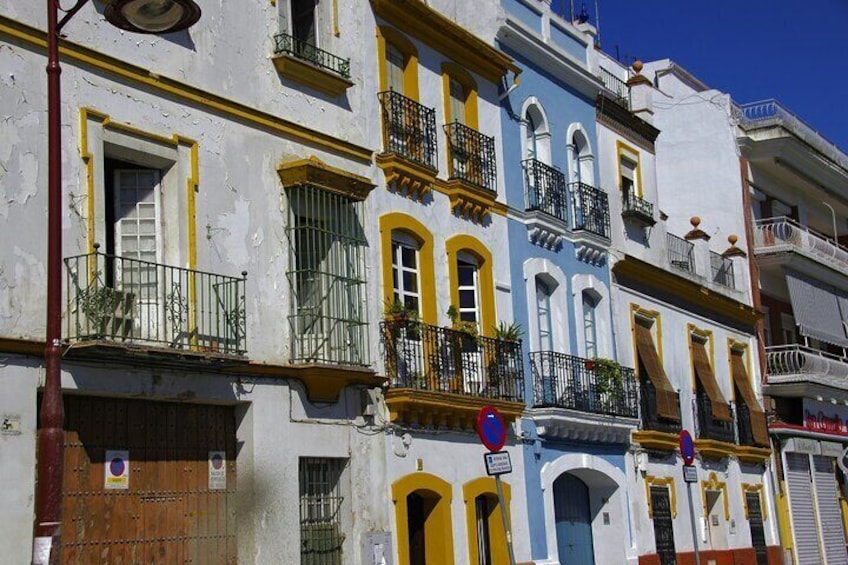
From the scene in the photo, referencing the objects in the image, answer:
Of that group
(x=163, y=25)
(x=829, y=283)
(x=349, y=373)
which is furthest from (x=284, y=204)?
(x=829, y=283)

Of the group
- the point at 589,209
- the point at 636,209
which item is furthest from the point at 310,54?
the point at 636,209

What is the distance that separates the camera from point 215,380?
52.6ft

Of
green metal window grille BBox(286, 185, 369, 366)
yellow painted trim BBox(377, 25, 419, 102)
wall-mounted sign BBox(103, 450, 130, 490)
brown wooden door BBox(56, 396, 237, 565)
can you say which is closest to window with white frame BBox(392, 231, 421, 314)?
green metal window grille BBox(286, 185, 369, 366)

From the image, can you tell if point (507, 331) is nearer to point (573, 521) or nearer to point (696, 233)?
point (573, 521)

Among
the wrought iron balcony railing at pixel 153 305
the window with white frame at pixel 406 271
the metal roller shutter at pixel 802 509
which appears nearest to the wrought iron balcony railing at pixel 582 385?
the window with white frame at pixel 406 271

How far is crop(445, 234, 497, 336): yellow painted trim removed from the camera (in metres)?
21.3

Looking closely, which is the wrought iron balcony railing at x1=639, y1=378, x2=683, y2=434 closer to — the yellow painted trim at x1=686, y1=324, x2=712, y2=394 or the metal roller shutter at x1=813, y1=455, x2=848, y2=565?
the yellow painted trim at x1=686, y1=324, x2=712, y2=394

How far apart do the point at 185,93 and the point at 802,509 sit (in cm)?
2386

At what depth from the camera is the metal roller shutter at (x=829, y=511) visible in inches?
1391

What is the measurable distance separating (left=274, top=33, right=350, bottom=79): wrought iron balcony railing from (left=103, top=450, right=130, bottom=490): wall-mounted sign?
6087mm

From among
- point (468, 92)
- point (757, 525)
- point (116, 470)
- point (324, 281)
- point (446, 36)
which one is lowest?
point (757, 525)

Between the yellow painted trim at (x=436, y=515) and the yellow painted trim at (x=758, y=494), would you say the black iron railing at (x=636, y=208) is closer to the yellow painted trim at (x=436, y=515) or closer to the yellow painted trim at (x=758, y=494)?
the yellow painted trim at (x=758, y=494)

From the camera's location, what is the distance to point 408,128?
20.6 m

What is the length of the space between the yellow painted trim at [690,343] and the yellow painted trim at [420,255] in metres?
11.4
